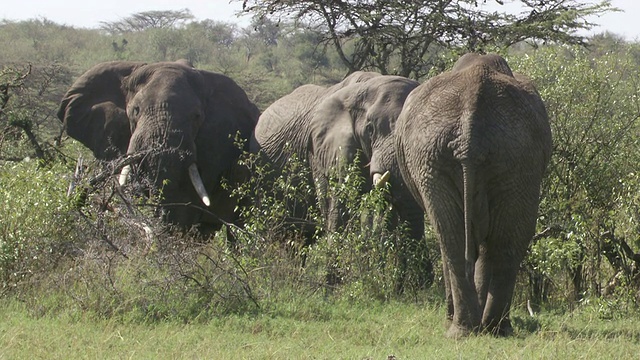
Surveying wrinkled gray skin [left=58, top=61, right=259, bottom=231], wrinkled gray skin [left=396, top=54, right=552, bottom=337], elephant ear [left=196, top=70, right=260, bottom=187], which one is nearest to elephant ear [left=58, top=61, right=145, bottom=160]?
wrinkled gray skin [left=58, top=61, right=259, bottom=231]

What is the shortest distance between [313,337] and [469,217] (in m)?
1.22

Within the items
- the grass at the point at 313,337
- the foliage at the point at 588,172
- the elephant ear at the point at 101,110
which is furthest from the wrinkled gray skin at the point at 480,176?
the elephant ear at the point at 101,110

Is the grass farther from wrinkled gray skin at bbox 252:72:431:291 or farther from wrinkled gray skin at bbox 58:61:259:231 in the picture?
wrinkled gray skin at bbox 58:61:259:231

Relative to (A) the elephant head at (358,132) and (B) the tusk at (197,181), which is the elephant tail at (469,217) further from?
(B) the tusk at (197,181)

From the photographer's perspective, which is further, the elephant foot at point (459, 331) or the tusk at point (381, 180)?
the tusk at point (381, 180)

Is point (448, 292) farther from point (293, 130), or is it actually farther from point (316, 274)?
point (293, 130)

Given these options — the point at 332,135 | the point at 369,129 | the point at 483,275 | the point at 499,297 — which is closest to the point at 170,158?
the point at 332,135

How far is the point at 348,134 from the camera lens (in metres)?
9.93

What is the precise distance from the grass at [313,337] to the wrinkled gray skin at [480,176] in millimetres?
322

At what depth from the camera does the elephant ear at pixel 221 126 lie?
12.0 m

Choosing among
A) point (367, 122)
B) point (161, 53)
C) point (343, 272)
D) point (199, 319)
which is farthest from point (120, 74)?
point (161, 53)

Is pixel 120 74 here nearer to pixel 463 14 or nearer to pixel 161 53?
pixel 463 14

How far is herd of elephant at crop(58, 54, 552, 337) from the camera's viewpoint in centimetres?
666

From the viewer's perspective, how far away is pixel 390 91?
965 cm
